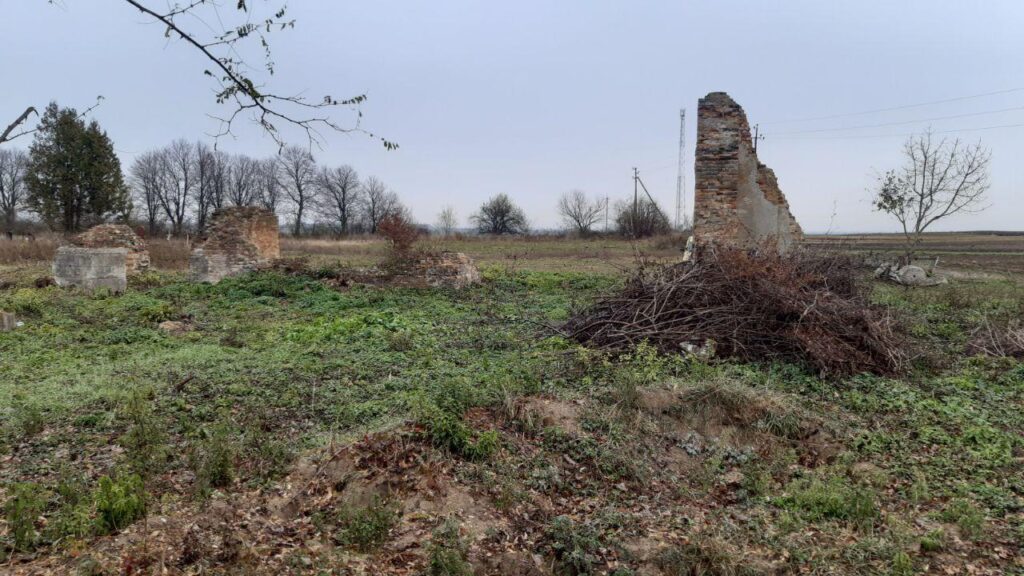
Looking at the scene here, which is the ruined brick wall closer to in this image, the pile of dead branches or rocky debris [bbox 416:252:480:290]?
the pile of dead branches

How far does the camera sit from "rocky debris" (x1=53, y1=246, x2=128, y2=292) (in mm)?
14367

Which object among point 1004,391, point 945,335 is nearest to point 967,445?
point 1004,391

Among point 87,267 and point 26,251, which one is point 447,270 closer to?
point 87,267

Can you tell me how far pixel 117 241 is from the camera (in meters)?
18.5

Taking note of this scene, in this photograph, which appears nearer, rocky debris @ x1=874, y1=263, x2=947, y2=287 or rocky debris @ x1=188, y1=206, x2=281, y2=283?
rocky debris @ x1=188, y1=206, x2=281, y2=283

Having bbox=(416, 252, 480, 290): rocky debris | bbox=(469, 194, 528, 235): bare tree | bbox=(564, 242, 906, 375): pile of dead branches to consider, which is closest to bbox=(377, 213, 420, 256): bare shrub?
bbox=(416, 252, 480, 290): rocky debris

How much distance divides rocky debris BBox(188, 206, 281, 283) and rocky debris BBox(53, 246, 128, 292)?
240 centimetres

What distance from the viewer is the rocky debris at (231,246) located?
55.7ft

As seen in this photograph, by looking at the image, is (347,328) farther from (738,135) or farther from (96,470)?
(738,135)

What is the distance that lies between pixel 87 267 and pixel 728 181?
15.2 meters

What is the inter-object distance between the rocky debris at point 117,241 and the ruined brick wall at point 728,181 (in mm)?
16231

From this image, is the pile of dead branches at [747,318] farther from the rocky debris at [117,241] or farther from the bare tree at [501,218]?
the bare tree at [501,218]

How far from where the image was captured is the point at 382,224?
774 inches

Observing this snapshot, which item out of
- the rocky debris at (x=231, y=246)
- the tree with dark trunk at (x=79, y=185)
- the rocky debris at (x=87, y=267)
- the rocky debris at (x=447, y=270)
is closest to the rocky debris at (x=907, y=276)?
the rocky debris at (x=447, y=270)
